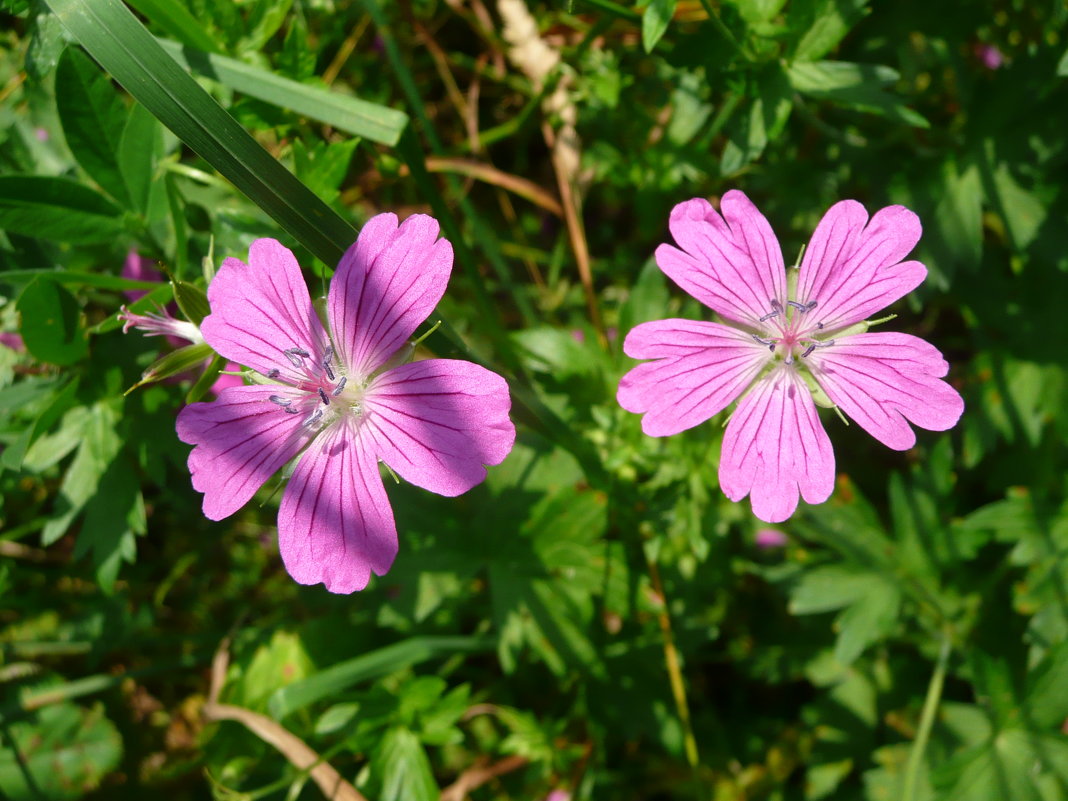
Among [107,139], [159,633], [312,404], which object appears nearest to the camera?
[312,404]

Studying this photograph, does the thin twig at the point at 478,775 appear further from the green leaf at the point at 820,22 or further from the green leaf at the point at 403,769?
the green leaf at the point at 820,22

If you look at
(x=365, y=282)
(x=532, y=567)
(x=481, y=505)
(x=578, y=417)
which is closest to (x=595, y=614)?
(x=532, y=567)

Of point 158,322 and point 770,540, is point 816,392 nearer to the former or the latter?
point 770,540

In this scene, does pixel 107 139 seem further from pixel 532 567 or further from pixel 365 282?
pixel 532 567

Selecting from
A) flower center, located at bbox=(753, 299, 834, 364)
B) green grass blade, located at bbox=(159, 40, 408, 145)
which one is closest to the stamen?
green grass blade, located at bbox=(159, 40, 408, 145)

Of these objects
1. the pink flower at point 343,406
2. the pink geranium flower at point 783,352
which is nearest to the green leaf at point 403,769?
the pink flower at point 343,406

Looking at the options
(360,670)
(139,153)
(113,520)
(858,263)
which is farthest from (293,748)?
(858,263)
